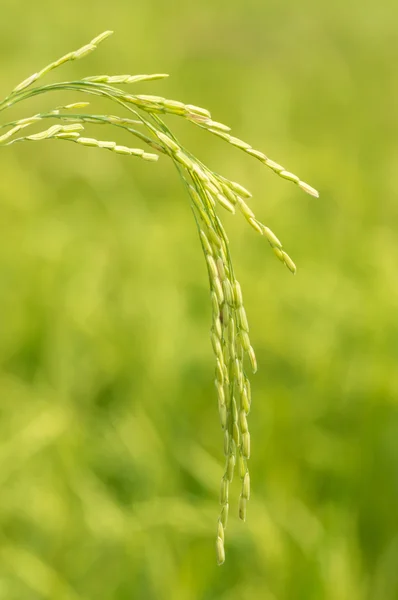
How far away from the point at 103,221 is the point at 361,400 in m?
2.06

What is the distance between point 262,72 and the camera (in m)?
7.27

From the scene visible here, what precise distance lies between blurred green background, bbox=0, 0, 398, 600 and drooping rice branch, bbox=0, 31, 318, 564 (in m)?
1.24

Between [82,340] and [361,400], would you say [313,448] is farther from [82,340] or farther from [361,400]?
[82,340]

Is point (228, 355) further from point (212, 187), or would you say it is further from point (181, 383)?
point (181, 383)

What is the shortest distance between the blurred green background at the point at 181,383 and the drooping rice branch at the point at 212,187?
1.24 m

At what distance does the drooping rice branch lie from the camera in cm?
69

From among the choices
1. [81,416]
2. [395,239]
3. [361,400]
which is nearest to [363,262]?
[395,239]

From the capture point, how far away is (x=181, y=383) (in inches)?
105

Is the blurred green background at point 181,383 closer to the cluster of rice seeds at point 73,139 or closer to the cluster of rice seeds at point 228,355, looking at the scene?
the cluster of rice seeds at point 228,355

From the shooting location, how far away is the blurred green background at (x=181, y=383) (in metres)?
1.97

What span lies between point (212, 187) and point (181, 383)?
6.56 ft

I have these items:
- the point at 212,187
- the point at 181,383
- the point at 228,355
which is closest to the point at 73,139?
the point at 212,187

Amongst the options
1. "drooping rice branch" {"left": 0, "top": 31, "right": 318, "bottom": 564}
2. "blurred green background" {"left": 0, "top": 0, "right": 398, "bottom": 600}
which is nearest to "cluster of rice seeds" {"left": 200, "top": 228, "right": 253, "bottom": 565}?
"drooping rice branch" {"left": 0, "top": 31, "right": 318, "bottom": 564}

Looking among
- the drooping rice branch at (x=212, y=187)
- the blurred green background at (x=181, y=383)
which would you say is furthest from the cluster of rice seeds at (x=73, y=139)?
the blurred green background at (x=181, y=383)
